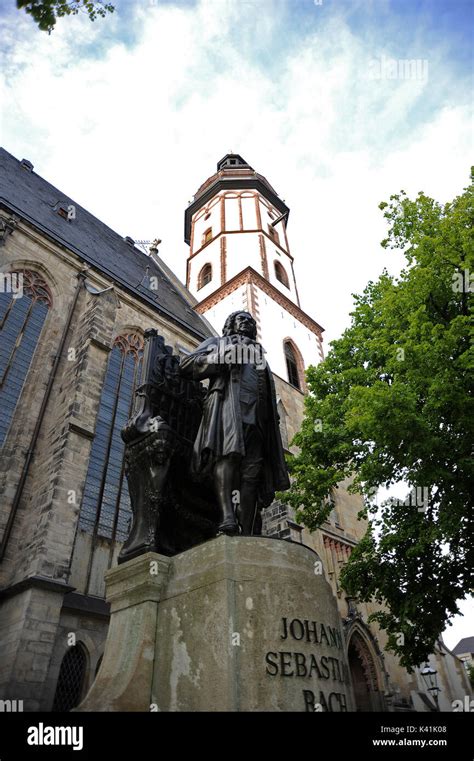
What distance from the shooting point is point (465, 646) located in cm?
6662

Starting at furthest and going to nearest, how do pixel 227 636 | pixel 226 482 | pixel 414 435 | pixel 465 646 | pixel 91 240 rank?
pixel 465 646 < pixel 91 240 < pixel 414 435 < pixel 226 482 < pixel 227 636

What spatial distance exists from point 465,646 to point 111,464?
2850 inches

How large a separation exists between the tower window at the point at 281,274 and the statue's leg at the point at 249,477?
25.0 metres

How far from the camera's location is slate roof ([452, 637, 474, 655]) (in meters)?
65.1

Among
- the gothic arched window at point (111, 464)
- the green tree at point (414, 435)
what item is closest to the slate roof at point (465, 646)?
the gothic arched window at point (111, 464)

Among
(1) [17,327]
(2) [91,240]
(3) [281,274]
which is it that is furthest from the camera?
(3) [281,274]

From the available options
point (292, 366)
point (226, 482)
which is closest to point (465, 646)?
point (292, 366)

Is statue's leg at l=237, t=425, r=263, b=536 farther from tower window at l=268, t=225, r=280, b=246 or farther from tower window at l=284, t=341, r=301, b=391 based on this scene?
tower window at l=268, t=225, r=280, b=246

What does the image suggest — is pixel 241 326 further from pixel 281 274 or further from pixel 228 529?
pixel 281 274

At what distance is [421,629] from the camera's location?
26.5ft

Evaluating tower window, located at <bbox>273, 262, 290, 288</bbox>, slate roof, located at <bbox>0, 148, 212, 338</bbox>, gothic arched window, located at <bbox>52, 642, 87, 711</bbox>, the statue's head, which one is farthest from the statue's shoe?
tower window, located at <bbox>273, 262, 290, 288</bbox>

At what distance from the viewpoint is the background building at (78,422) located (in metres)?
8.74

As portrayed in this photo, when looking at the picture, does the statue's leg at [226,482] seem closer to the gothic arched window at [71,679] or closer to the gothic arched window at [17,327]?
the gothic arched window at [71,679]
